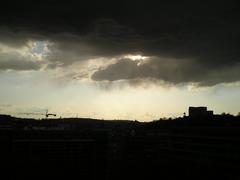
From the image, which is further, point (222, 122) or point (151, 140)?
point (151, 140)

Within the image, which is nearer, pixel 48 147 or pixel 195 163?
pixel 195 163

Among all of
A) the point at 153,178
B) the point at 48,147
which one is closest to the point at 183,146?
the point at 153,178

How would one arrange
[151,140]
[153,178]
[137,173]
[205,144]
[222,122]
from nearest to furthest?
1. [153,178]
2. [137,173]
3. [205,144]
4. [222,122]
5. [151,140]

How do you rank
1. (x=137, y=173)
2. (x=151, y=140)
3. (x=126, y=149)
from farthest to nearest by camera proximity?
(x=126, y=149) → (x=151, y=140) → (x=137, y=173)

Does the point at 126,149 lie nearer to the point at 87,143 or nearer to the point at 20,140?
the point at 87,143

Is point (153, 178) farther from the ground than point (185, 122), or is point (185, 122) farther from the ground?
point (185, 122)

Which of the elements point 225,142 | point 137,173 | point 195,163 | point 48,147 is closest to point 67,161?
Answer: point 48,147

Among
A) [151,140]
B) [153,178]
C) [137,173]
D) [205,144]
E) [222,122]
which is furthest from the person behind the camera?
[151,140]

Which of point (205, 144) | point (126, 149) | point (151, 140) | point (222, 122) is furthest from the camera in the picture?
point (126, 149)

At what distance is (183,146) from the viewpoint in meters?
151

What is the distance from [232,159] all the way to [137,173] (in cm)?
2886

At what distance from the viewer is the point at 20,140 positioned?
15562cm

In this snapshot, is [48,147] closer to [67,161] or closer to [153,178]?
[67,161]

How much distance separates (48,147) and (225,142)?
68.0 m
